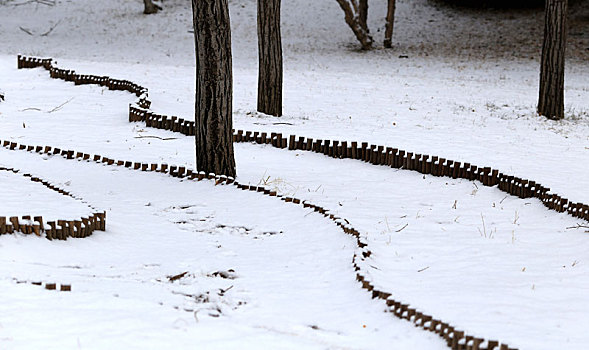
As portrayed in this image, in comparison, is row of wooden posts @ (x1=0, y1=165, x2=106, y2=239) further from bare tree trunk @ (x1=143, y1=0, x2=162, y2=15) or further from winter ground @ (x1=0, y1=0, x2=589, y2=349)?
bare tree trunk @ (x1=143, y1=0, x2=162, y2=15)

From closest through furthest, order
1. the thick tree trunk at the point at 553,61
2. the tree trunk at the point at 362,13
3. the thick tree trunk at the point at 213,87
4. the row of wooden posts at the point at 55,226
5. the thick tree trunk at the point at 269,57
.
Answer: the row of wooden posts at the point at 55,226, the thick tree trunk at the point at 213,87, the thick tree trunk at the point at 269,57, the thick tree trunk at the point at 553,61, the tree trunk at the point at 362,13

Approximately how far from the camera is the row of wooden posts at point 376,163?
15.7 feet

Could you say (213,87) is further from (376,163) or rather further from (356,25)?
(356,25)

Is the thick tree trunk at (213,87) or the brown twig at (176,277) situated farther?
the thick tree trunk at (213,87)

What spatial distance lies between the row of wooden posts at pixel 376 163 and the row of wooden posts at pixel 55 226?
6.76 feet

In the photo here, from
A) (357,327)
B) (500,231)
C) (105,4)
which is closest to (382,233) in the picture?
(500,231)

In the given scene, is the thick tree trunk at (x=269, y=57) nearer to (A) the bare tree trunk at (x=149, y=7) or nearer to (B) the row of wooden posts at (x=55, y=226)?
(B) the row of wooden posts at (x=55, y=226)

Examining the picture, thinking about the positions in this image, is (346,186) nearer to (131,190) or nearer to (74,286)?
(131,190)

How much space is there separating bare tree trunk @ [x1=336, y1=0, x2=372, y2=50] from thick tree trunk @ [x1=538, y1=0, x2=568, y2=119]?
37.1ft

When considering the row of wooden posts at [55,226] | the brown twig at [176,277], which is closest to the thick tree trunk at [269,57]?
the row of wooden posts at [55,226]

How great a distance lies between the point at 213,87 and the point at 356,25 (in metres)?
17.0

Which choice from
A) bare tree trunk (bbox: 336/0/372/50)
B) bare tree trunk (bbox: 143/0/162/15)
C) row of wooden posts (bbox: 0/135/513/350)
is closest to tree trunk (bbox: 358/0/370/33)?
bare tree trunk (bbox: 336/0/372/50)

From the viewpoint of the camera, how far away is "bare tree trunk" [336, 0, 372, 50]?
955 inches

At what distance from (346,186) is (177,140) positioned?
3292 mm
